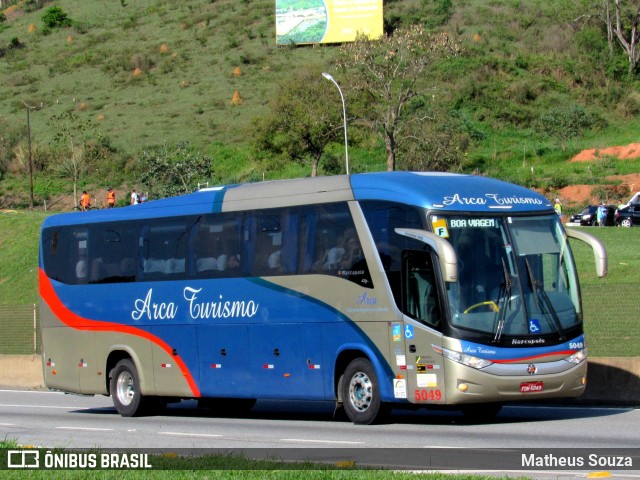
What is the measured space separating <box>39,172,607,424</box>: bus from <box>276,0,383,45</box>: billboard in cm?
7784

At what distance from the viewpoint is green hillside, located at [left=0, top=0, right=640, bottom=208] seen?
265 feet

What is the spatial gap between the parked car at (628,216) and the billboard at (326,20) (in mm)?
41509

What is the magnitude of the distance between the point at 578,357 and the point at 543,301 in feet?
3.37

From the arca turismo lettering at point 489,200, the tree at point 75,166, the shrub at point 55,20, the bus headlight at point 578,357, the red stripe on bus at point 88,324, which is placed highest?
the shrub at point 55,20

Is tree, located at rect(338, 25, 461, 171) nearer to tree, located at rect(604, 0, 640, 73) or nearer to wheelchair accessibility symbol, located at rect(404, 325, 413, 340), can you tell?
tree, located at rect(604, 0, 640, 73)

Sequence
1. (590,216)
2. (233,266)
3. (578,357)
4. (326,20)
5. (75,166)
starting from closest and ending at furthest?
(578,357), (233,266), (590,216), (75,166), (326,20)

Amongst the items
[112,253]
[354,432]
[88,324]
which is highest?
[112,253]

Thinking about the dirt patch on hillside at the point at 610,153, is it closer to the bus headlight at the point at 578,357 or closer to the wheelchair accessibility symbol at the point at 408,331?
the bus headlight at the point at 578,357

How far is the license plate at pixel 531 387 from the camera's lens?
15.8 m

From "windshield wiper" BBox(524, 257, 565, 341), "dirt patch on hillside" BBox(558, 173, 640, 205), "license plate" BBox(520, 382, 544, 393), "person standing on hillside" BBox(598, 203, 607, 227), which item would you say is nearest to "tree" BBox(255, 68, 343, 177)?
"dirt patch on hillside" BBox(558, 173, 640, 205)

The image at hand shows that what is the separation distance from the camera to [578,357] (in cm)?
1642

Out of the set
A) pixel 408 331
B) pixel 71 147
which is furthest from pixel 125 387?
pixel 71 147

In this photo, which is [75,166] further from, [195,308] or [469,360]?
[469,360]

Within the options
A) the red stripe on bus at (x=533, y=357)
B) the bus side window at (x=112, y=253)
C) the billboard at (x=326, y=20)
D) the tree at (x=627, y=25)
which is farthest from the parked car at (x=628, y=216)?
the red stripe on bus at (x=533, y=357)
